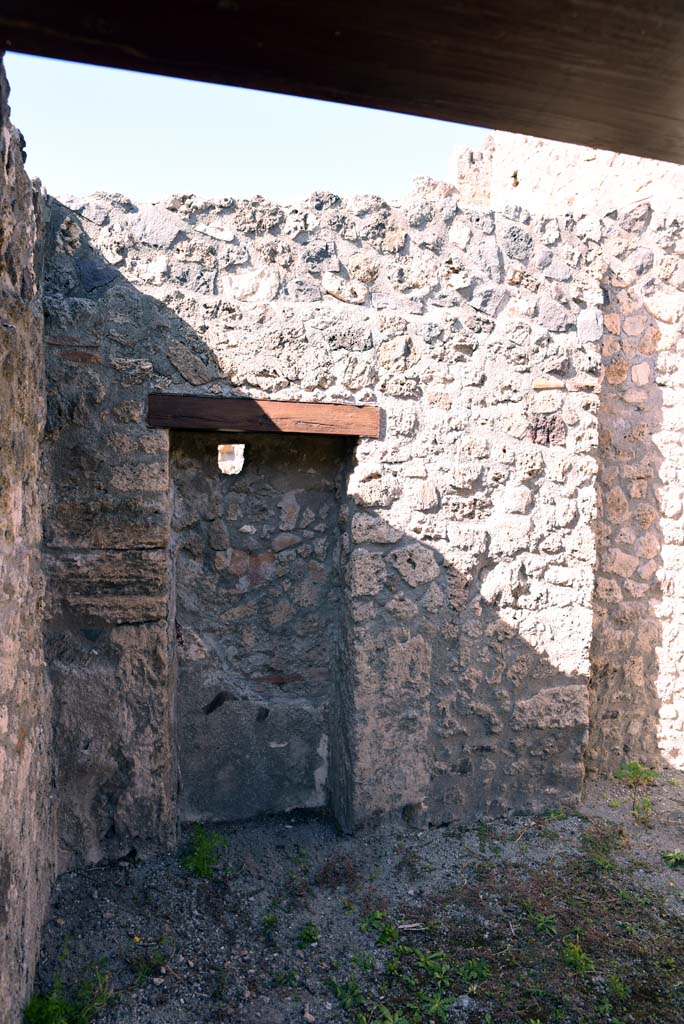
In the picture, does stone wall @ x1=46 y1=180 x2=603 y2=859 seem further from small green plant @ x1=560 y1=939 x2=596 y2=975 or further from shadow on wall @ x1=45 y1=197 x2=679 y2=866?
small green plant @ x1=560 y1=939 x2=596 y2=975

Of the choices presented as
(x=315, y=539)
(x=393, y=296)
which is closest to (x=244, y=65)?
(x=393, y=296)

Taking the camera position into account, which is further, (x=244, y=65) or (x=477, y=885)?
(x=477, y=885)

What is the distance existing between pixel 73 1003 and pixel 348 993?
86 cm

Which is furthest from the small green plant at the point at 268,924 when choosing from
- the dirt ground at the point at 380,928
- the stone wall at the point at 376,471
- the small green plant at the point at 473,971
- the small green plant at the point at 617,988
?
the small green plant at the point at 617,988

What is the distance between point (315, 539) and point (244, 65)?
2574 millimetres

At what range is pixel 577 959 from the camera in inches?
97.3

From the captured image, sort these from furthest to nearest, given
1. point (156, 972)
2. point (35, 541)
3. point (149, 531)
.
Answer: point (149, 531) → point (35, 541) → point (156, 972)

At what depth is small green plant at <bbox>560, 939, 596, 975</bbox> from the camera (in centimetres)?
245

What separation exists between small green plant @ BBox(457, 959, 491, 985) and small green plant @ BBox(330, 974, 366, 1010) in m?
0.35

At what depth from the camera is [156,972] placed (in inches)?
94.0

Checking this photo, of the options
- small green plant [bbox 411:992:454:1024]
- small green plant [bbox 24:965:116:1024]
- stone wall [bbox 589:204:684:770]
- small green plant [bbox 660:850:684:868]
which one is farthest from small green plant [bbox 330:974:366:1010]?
stone wall [bbox 589:204:684:770]

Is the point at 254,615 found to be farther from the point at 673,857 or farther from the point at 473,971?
the point at 673,857

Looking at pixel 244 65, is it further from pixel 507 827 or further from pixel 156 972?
pixel 507 827

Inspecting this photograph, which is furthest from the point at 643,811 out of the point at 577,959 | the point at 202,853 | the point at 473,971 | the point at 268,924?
the point at 202,853
